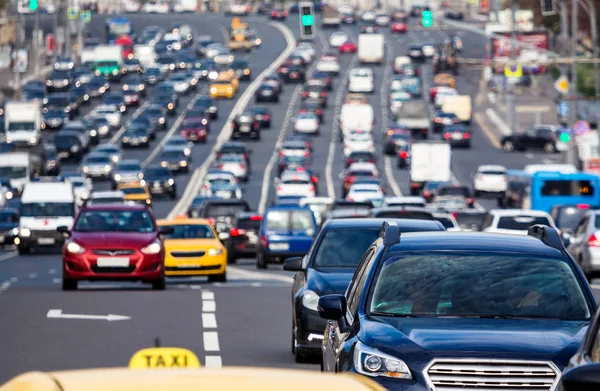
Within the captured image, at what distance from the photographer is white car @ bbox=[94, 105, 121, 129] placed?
102 metres

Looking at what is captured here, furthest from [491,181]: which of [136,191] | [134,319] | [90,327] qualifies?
[90,327]

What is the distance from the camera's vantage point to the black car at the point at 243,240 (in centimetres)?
4403

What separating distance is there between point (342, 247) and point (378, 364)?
24.4 ft

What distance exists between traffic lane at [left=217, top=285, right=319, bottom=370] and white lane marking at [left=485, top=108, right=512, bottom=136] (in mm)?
73127

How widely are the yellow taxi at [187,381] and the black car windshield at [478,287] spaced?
5152 millimetres

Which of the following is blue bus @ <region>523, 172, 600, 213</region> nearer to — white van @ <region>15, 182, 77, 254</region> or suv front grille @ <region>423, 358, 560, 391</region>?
white van @ <region>15, 182, 77, 254</region>

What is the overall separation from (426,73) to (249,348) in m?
114

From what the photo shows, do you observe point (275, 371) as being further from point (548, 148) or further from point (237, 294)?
point (548, 148)

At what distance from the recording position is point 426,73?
132 metres

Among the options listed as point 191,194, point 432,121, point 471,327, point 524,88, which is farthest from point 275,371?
point 524,88

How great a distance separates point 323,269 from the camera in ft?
55.1

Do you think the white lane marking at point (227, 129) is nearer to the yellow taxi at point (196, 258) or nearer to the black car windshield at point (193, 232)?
the black car windshield at point (193, 232)

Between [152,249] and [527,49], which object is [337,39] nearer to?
[527,49]

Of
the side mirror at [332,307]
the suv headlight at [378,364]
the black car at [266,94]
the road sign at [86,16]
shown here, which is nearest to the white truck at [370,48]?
the black car at [266,94]
